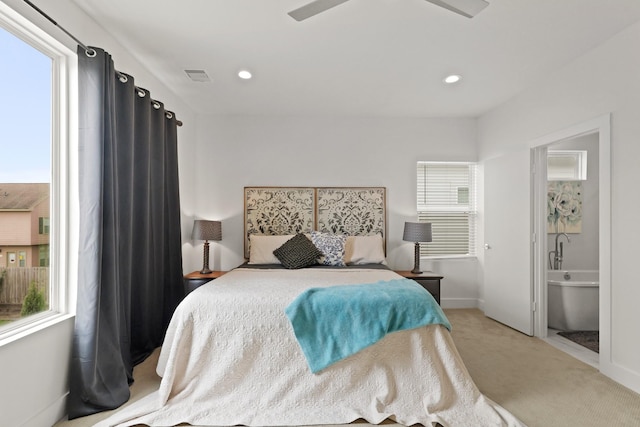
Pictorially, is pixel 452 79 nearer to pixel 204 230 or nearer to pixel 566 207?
pixel 566 207

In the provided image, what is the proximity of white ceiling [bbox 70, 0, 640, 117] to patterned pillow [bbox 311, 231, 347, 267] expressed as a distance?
5.13 feet

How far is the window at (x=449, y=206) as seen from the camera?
4.46 metres

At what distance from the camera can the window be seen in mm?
4461

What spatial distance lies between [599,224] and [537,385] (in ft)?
4.64

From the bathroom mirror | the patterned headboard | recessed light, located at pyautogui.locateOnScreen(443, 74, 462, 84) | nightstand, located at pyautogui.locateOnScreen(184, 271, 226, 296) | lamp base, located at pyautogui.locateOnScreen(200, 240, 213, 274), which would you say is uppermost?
recessed light, located at pyautogui.locateOnScreen(443, 74, 462, 84)

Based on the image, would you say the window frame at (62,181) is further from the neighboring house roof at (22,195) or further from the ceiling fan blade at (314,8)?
the ceiling fan blade at (314,8)

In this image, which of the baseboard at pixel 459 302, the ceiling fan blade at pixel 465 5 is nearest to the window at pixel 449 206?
the baseboard at pixel 459 302

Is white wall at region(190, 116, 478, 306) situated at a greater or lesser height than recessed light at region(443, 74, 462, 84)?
lesser

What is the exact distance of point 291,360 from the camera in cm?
206

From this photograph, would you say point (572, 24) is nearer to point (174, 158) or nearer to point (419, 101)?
point (419, 101)

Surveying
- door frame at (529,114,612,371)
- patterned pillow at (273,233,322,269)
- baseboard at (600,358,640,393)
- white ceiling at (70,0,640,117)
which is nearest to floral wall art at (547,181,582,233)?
door frame at (529,114,612,371)

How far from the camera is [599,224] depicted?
8.93ft

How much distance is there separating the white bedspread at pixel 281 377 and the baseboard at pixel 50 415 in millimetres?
337

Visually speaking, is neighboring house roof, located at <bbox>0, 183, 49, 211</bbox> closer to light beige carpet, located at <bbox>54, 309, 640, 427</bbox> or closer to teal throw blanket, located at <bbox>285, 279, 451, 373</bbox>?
light beige carpet, located at <bbox>54, 309, 640, 427</bbox>
